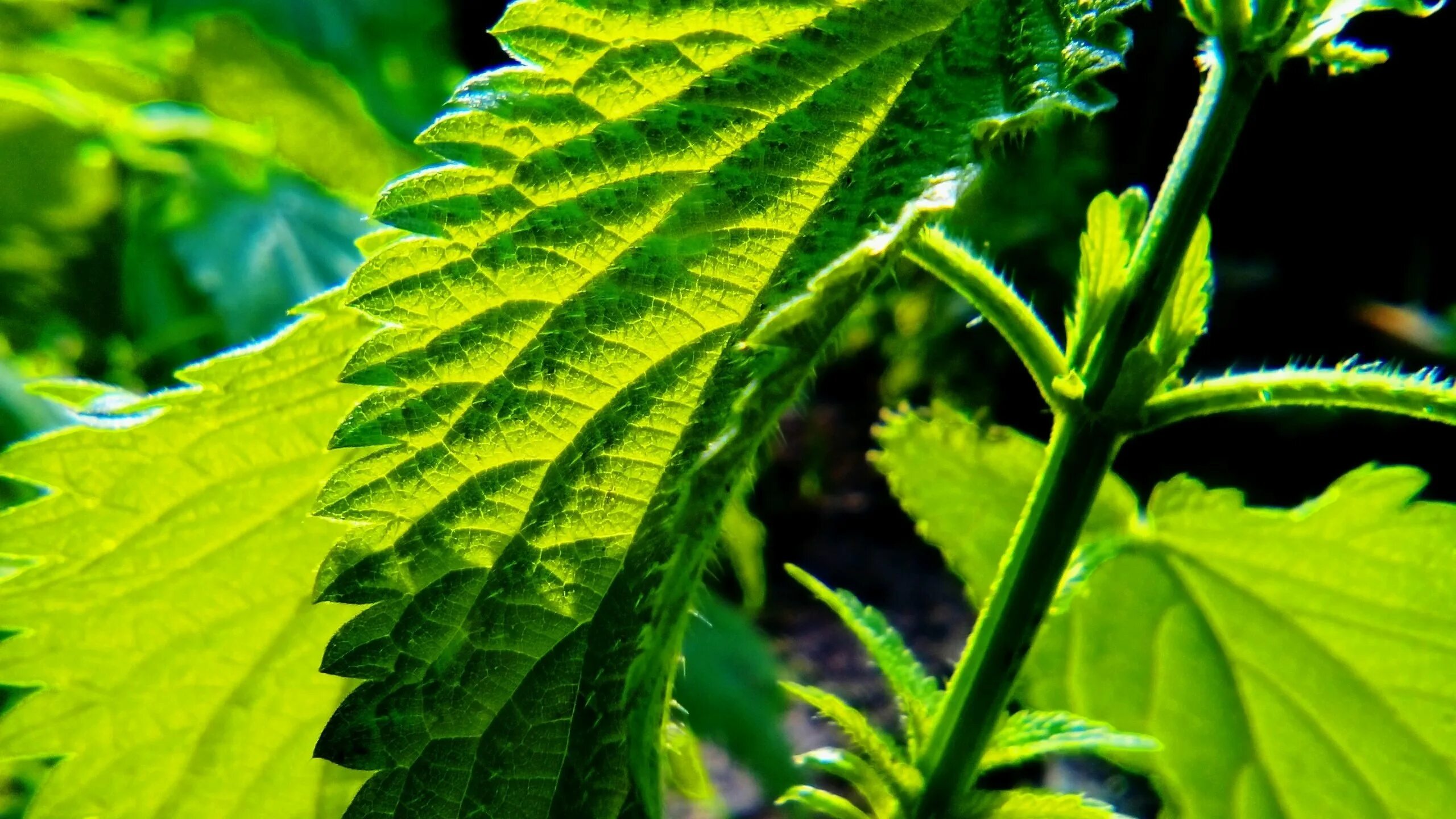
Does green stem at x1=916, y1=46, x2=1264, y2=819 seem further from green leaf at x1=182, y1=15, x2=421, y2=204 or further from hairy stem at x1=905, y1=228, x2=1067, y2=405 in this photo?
green leaf at x1=182, y1=15, x2=421, y2=204

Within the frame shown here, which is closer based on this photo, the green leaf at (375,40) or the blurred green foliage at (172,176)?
the blurred green foliage at (172,176)

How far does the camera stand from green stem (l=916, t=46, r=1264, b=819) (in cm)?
42

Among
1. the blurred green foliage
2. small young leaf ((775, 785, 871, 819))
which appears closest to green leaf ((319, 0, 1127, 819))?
small young leaf ((775, 785, 871, 819))

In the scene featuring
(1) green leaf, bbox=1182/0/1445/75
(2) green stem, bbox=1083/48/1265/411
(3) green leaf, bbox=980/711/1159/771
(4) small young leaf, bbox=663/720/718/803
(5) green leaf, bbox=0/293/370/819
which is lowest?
(5) green leaf, bbox=0/293/370/819

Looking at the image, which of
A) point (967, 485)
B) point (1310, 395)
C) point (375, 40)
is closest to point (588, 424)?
point (1310, 395)

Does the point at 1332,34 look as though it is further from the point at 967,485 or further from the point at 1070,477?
the point at 967,485

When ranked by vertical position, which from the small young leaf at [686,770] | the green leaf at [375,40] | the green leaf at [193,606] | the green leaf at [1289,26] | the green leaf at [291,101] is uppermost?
the green leaf at [375,40]

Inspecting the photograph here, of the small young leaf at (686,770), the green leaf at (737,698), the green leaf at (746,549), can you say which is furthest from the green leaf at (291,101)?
the small young leaf at (686,770)

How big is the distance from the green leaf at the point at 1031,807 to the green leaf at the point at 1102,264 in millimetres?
158

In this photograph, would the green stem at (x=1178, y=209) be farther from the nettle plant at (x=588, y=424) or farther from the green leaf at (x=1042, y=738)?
the green leaf at (x=1042, y=738)

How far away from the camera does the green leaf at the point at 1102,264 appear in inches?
18.0

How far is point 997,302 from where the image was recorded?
47 centimetres

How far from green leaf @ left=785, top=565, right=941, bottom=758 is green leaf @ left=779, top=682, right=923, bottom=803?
0.02m

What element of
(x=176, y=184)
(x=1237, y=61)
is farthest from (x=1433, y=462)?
(x=1237, y=61)
